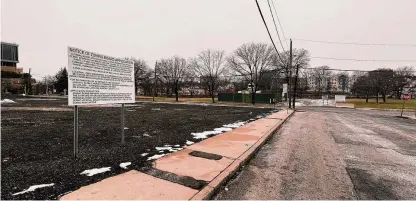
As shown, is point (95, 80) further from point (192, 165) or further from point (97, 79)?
point (192, 165)

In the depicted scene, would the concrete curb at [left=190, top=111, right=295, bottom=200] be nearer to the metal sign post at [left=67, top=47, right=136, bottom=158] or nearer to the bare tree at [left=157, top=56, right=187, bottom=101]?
the metal sign post at [left=67, top=47, right=136, bottom=158]

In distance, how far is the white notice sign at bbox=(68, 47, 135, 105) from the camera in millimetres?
5438

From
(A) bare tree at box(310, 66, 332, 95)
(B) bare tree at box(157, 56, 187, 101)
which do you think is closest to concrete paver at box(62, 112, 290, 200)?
(B) bare tree at box(157, 56, 187, 101)

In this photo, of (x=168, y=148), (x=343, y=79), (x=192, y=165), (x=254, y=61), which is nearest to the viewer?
(x=192, y=165)

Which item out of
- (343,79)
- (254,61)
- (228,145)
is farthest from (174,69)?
(343,79)

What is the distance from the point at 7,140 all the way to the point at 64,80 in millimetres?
101359

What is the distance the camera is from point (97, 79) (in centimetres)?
613

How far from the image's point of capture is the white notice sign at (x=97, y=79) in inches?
214

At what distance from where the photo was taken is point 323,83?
4245 inches

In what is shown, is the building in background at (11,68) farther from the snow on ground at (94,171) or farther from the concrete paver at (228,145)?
the snow on ground at (94,171)

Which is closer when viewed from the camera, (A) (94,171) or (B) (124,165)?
(A) (94,171)

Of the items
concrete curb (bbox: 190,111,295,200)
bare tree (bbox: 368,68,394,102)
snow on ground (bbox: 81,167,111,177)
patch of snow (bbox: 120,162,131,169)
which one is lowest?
concrete curb (bbox: 190,111,295,200)

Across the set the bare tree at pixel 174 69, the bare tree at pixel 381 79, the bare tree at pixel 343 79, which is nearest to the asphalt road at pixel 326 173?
the bare tree at pixel 174 69

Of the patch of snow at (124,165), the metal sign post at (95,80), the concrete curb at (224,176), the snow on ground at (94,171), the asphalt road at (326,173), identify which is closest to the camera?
the concrete curb at (224,176)
